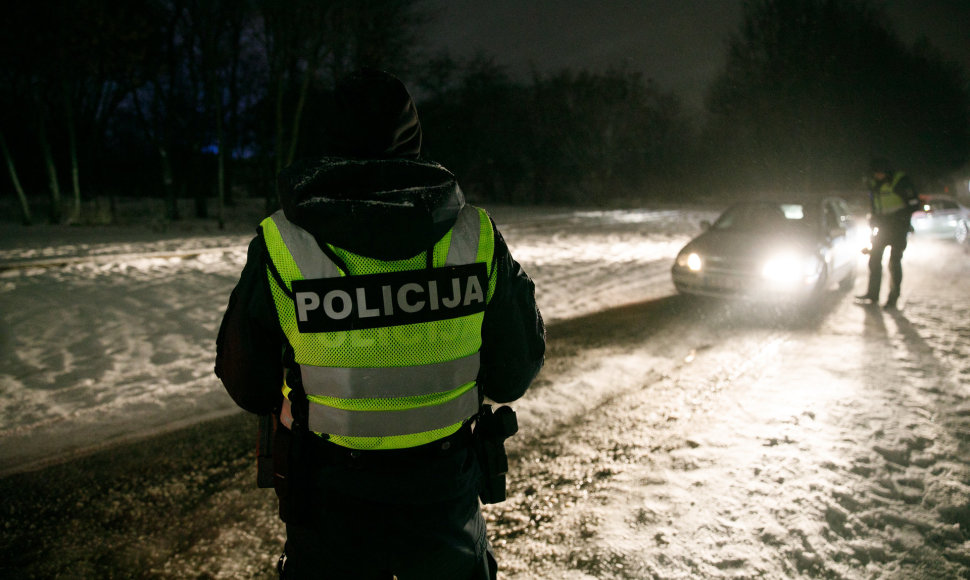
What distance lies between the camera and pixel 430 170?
4.66 ft

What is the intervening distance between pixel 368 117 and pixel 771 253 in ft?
23.2

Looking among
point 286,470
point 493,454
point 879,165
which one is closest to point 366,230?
point 286,470

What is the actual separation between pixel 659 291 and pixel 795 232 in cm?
213

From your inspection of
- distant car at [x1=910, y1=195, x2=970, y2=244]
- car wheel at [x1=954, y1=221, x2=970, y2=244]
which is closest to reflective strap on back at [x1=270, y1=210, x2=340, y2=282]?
distant car at [x1=910, y1=195, x2=970, y2=244]

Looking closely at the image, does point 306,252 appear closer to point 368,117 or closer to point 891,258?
point 368,117

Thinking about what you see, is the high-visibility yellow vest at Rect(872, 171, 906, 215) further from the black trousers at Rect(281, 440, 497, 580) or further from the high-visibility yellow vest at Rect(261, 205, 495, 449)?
the black trousers at Rect(281, 440, 497, 580)

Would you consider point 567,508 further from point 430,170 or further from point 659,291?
point 659,291

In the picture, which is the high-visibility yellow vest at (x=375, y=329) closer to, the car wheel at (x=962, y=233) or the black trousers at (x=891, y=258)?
the black trousers at (x=891, y=258)

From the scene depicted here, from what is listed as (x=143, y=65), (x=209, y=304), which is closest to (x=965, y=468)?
(x=209, y=304)

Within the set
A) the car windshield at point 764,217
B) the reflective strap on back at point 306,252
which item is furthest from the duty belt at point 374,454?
the car windshield at point 764,217

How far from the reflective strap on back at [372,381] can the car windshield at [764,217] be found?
7.86m

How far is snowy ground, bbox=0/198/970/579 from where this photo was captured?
2.69 metres

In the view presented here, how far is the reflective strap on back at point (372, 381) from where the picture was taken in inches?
53.9

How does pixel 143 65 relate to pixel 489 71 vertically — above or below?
below
